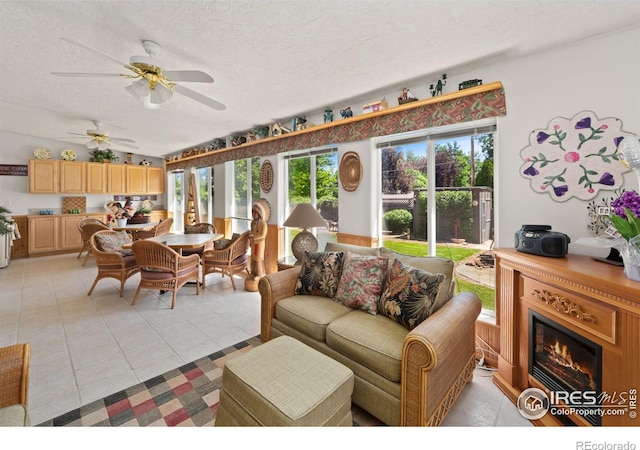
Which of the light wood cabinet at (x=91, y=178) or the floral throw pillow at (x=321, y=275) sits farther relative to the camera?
the light wood cabinet at (x=91, y=178)

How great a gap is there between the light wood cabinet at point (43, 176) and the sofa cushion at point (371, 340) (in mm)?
7402

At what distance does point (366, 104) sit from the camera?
291cm

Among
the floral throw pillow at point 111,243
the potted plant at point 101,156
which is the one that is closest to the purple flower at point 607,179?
the floral throw pillow at point 111,243

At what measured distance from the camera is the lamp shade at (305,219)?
9.32 ft

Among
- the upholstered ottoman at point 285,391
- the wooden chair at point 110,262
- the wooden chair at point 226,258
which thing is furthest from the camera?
the wooden chair at point 226,258

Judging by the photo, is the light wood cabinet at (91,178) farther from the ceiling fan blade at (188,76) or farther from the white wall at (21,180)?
the ceiling fan blade at (188,76)

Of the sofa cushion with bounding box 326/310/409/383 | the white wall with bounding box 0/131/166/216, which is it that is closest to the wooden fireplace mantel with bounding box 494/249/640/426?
the sofa cushion with bounding box 326/310/409/383

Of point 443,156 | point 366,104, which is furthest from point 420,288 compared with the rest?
point 366,104

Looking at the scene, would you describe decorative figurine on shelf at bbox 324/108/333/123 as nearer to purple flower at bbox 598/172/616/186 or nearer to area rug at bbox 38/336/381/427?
purple flower at bbox 598/172/616/186

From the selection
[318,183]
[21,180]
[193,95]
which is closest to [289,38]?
[193,95]

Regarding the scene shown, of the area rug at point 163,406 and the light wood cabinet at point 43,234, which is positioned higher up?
the light wood cabinet at point 43,234

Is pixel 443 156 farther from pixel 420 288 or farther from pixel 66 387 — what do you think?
pixel 66 387

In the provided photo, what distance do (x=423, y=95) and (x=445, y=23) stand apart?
0.95 meters

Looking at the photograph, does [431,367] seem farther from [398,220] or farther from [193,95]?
[193,95]
